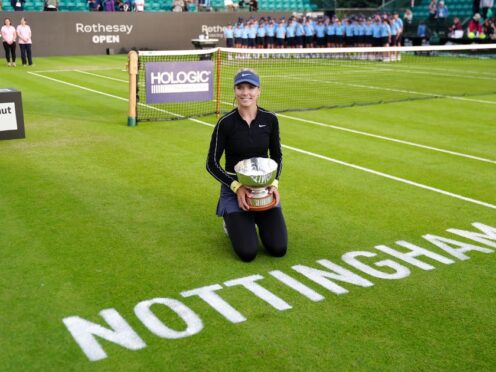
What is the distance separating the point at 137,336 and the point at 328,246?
2.74m

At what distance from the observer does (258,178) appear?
6.22 meters

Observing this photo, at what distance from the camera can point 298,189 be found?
926cm

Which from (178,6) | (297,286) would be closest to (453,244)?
(297,286)

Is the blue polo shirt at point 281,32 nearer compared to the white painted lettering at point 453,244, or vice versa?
the white painted lettering at point 453,244

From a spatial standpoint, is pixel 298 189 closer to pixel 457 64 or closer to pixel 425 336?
pixel 425 336

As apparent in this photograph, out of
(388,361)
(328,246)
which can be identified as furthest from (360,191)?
(388,361)

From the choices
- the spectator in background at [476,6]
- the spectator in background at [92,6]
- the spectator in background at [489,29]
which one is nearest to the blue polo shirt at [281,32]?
the spectator in background at [92,6]

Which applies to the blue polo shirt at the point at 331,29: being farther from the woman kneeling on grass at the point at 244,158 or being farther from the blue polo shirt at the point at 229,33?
the woman kneeling on grass at the point at 244,158

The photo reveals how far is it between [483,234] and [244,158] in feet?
9.99

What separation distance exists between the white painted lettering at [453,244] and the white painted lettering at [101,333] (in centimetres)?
364

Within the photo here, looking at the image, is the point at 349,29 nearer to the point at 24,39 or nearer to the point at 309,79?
the point at 309,79

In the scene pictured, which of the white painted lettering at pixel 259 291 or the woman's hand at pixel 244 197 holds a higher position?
the woman's hand at pixel 244 197

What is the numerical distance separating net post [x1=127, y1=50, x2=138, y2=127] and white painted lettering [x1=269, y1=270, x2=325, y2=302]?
830 centimetres

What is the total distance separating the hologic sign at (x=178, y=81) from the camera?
1420 centimetres
